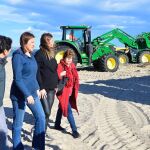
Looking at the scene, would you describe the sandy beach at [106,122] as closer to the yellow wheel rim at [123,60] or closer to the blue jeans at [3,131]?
the blue jeans at [3,131]

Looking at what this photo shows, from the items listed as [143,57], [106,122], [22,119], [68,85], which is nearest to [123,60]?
[143,57]

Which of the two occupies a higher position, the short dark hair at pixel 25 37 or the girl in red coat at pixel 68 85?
the short dark hair at pixel 25 37

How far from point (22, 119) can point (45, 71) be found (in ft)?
3.55

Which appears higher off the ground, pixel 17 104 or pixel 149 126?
pixel 17 104

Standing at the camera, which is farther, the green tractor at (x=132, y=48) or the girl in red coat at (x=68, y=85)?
the green tractor at (x=132, y=48)

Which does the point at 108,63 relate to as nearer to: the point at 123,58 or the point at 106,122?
the point at 123,58

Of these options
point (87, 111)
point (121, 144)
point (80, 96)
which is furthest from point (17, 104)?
point (80, 96)

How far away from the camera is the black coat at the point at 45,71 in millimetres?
6777

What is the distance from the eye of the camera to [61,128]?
26.4 ft

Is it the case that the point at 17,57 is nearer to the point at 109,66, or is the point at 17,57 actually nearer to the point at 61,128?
the point at 61,128

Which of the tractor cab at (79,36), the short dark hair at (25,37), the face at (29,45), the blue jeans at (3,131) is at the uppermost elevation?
the tractor cab at (79,36)

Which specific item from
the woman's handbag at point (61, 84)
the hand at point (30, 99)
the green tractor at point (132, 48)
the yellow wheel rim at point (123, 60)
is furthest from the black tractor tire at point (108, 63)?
the hand at point (30, 99)

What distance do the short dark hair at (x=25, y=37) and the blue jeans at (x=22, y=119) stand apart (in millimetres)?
755

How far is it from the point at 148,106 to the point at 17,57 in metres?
5.92
